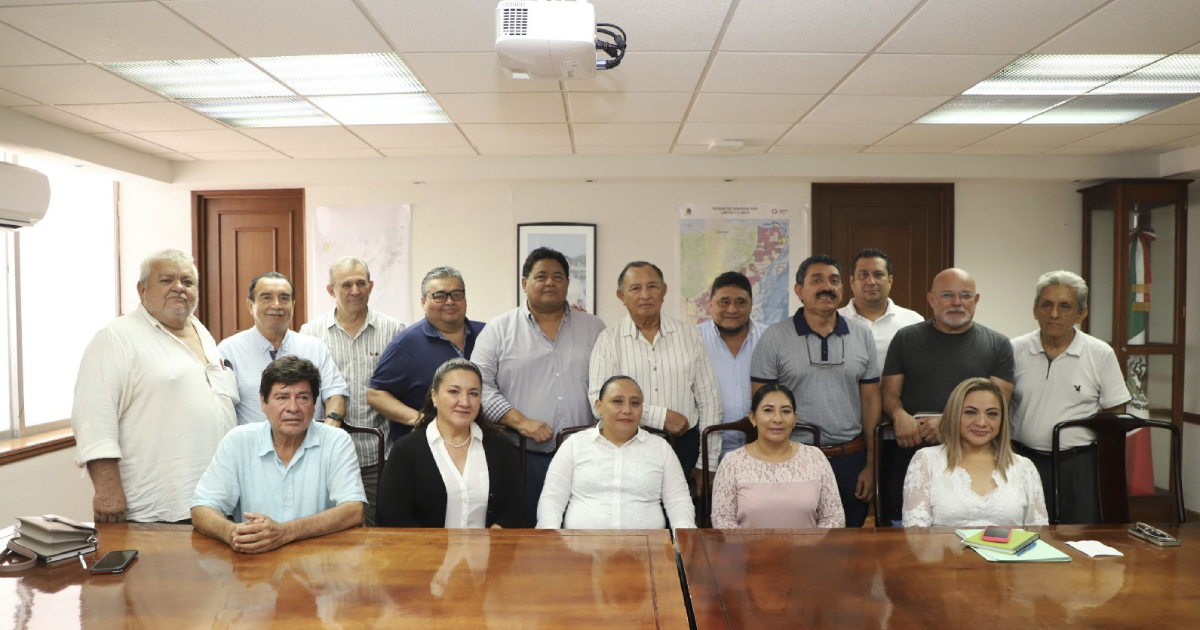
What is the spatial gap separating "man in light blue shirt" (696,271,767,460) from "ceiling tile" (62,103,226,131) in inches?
122

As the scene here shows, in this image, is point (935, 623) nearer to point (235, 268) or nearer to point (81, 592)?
point (81, 592)

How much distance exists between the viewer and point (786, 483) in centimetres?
268

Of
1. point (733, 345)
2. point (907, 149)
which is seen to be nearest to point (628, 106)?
point (733, 345)

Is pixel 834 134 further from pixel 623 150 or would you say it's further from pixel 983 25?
pixel 983 25

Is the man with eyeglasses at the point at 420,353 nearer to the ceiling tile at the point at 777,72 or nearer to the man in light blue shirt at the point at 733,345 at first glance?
the man in light blue shirt at the point at 733,345

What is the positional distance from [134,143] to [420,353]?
112 inches

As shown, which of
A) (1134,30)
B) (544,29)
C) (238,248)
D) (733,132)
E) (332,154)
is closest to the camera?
(544,29)

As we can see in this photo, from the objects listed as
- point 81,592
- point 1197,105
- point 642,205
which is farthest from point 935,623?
point 642,205

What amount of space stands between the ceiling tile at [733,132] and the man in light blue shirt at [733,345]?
1.22 metres

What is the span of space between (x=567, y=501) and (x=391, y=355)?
49.3 inches

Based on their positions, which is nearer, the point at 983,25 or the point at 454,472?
the point at 454,472

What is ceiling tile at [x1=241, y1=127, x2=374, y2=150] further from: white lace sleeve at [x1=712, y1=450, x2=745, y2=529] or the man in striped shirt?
white lace sleeve at [x1=712, y1=450, x2=745, y2=529]

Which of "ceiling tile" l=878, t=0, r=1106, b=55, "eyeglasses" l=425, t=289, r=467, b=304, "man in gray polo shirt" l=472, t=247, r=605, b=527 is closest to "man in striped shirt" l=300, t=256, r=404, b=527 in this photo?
"eyeglasses" l=425, t=289, r=467, b=304

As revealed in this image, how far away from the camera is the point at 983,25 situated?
2.74 m
